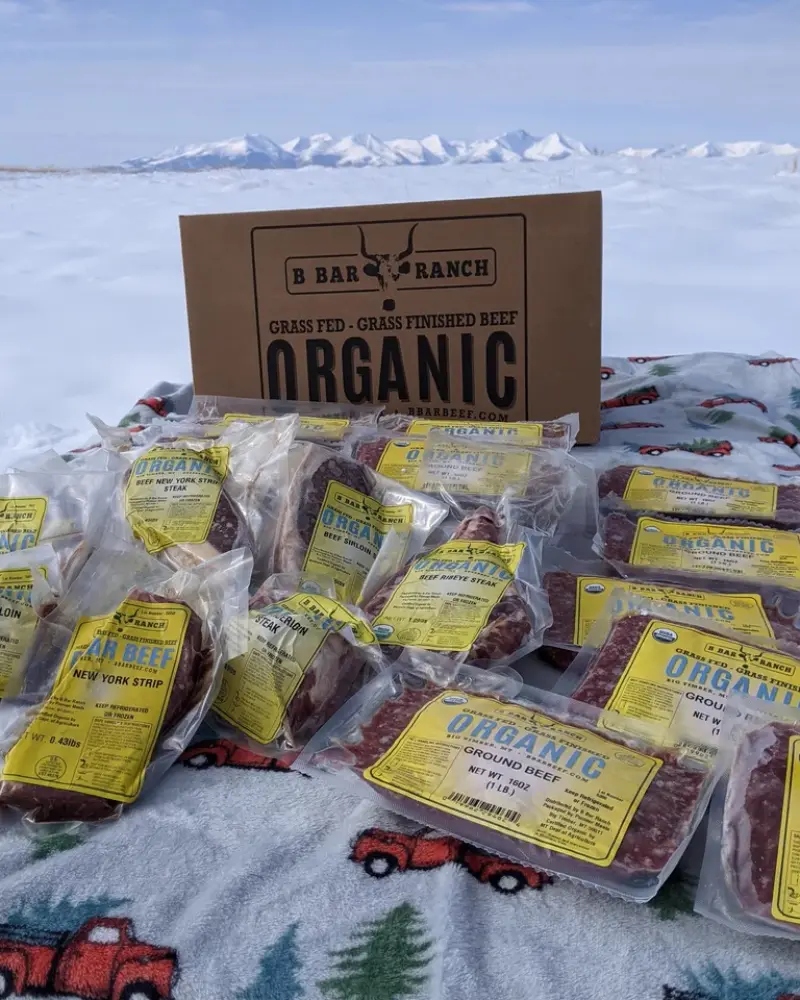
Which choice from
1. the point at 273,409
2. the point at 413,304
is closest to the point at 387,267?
the point at 413,304

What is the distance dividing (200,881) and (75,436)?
5.08 feet

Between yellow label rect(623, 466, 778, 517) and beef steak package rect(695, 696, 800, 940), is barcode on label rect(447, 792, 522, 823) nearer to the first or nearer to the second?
beef steak package rect(695, 696, 800, 940)

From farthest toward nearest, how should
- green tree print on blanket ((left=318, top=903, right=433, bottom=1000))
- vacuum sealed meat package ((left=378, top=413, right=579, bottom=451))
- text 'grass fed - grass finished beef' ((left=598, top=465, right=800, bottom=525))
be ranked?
vacuum sealed meat package ((left=378, top=413, right=579, bottom=451)) < text 'grass fed - grass finished beef' ((left=598, top=465, right=800, bottom=525)) < green tree print on blanket ((left=318, top=903, right=433, bottom=1000))

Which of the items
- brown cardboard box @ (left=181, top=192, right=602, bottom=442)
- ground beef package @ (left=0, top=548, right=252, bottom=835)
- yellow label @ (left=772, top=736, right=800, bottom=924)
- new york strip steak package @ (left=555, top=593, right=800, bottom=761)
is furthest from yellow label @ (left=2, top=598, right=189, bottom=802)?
brown cardboard box @ (left=181, top=192, right=602, bottom=442)

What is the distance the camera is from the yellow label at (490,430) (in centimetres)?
149

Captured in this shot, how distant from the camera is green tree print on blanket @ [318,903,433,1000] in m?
0.62

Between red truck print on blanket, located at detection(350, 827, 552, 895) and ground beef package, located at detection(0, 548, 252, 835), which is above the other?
ground beef package, located at detection(0, 548, 252, 835)

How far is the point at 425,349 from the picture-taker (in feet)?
5.76

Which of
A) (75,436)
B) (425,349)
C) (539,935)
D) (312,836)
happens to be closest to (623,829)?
(539,935)

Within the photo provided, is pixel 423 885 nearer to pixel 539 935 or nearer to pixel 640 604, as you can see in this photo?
pixel 539 935

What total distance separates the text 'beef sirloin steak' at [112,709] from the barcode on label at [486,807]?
0.96ft

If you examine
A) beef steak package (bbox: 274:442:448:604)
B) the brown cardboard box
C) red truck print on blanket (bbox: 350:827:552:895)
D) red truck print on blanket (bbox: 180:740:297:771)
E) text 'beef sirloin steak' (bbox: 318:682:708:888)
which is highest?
the brown cardboard box

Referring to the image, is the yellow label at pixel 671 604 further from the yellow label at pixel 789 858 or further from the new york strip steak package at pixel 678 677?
the yellow label at pixel 789 858

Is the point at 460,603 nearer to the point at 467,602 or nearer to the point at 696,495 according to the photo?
the point at 467,602
